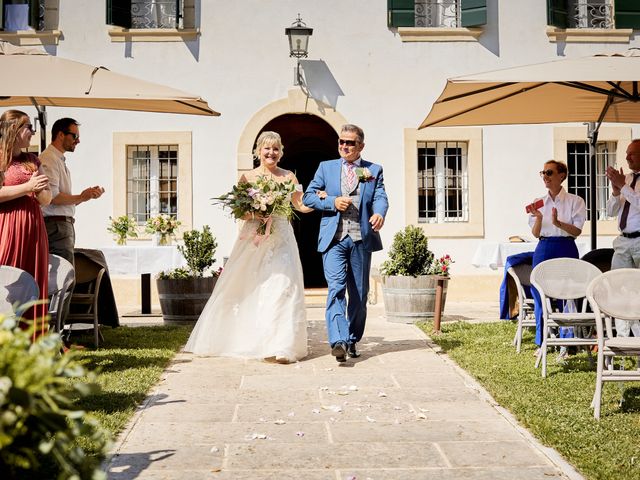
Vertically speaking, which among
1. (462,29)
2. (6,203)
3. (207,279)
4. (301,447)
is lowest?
(301,447)

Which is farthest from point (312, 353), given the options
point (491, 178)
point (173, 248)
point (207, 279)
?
point (491, 178)

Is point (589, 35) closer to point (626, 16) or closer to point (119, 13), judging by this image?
point (626, 16)

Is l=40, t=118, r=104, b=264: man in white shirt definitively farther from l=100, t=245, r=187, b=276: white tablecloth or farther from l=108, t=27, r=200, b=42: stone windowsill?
l=108, t=27, r=200, b=42: stone windowsill

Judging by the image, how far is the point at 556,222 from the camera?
7.50 m

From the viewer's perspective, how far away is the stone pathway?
412 centimetres

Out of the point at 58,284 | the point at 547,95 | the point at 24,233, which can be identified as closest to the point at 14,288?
the point at 24,233

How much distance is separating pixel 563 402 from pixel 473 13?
898cm

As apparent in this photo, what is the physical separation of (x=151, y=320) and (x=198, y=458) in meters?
7.08

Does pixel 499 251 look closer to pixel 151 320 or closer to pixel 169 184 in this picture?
pixel 151 320

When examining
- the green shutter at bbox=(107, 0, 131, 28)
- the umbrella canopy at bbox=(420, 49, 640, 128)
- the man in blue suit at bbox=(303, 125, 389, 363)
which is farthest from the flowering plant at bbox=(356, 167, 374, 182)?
the green shutter at bbox=(107, 0, 131, 28)

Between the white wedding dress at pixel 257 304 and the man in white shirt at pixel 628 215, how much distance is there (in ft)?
8.54

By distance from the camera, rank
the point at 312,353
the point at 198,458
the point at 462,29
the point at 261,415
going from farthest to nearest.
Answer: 1. the point at 462,29
2. the point at 312,353
3. the point at 261,415
4. the point at 198,458

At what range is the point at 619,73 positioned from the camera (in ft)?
→ 20.8

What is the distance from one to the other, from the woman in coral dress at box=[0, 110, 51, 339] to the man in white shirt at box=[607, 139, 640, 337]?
4.30m
